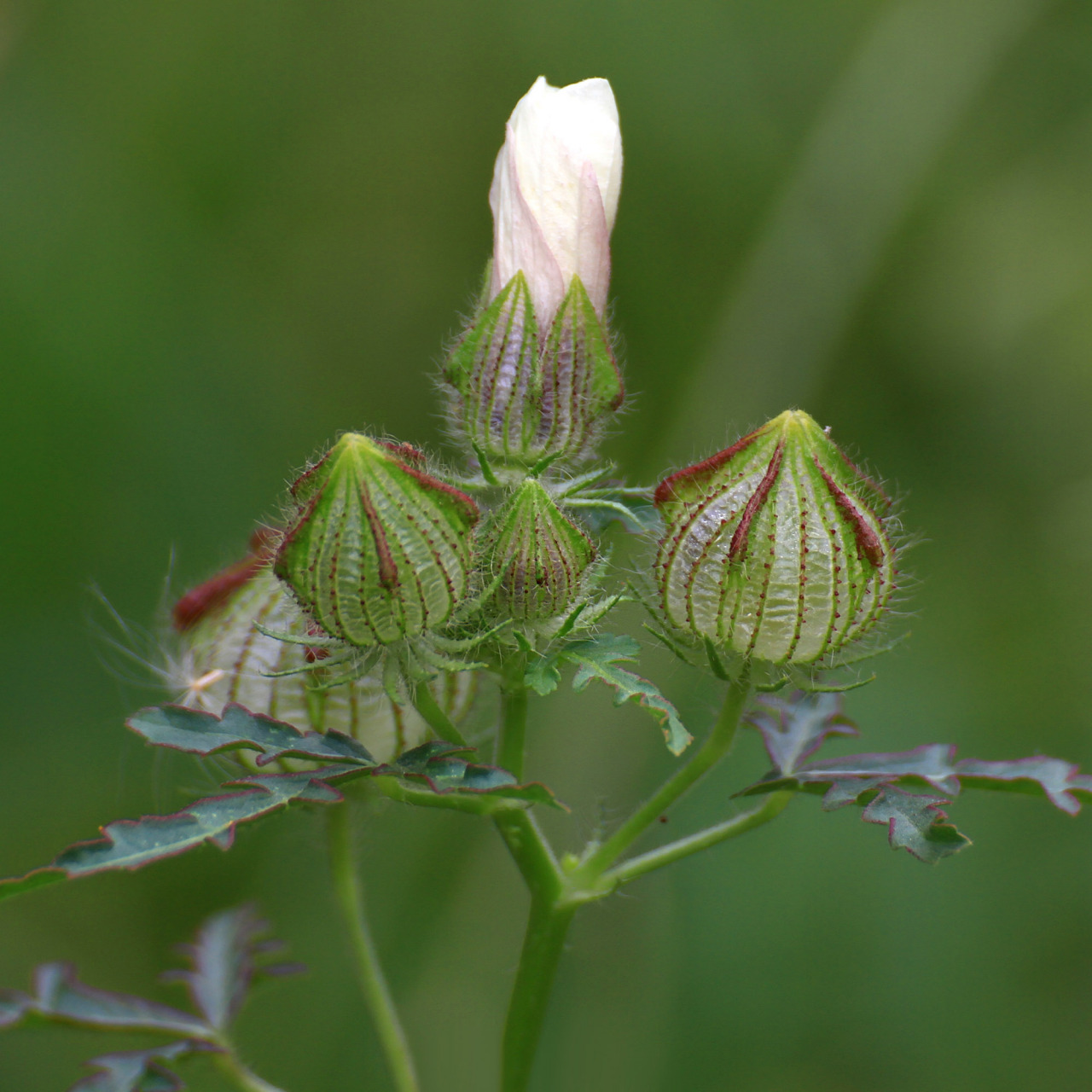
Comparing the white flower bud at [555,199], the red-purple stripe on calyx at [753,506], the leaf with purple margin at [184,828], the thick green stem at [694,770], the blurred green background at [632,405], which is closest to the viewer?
the leaf with purple margin at [184,828]

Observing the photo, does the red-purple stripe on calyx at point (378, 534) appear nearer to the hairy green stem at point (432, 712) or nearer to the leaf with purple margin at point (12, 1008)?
the hairy green stem at point (432, 712)

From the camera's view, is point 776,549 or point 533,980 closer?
point 776,549

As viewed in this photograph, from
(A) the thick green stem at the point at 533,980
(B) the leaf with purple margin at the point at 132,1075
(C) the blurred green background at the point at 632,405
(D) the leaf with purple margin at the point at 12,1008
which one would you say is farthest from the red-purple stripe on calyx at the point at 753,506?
(C) the blurred green background at the point at 632,405

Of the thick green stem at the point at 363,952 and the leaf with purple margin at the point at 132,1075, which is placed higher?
the thick green stem at the point at 363,952

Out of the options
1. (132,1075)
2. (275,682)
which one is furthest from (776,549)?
(132,1075)

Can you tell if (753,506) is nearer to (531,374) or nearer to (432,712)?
(531,374)

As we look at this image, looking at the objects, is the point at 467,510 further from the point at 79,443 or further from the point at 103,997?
the point at 79,443

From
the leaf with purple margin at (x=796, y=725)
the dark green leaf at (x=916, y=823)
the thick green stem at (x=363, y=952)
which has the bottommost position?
the thick green stem at (x=363, y=952)
